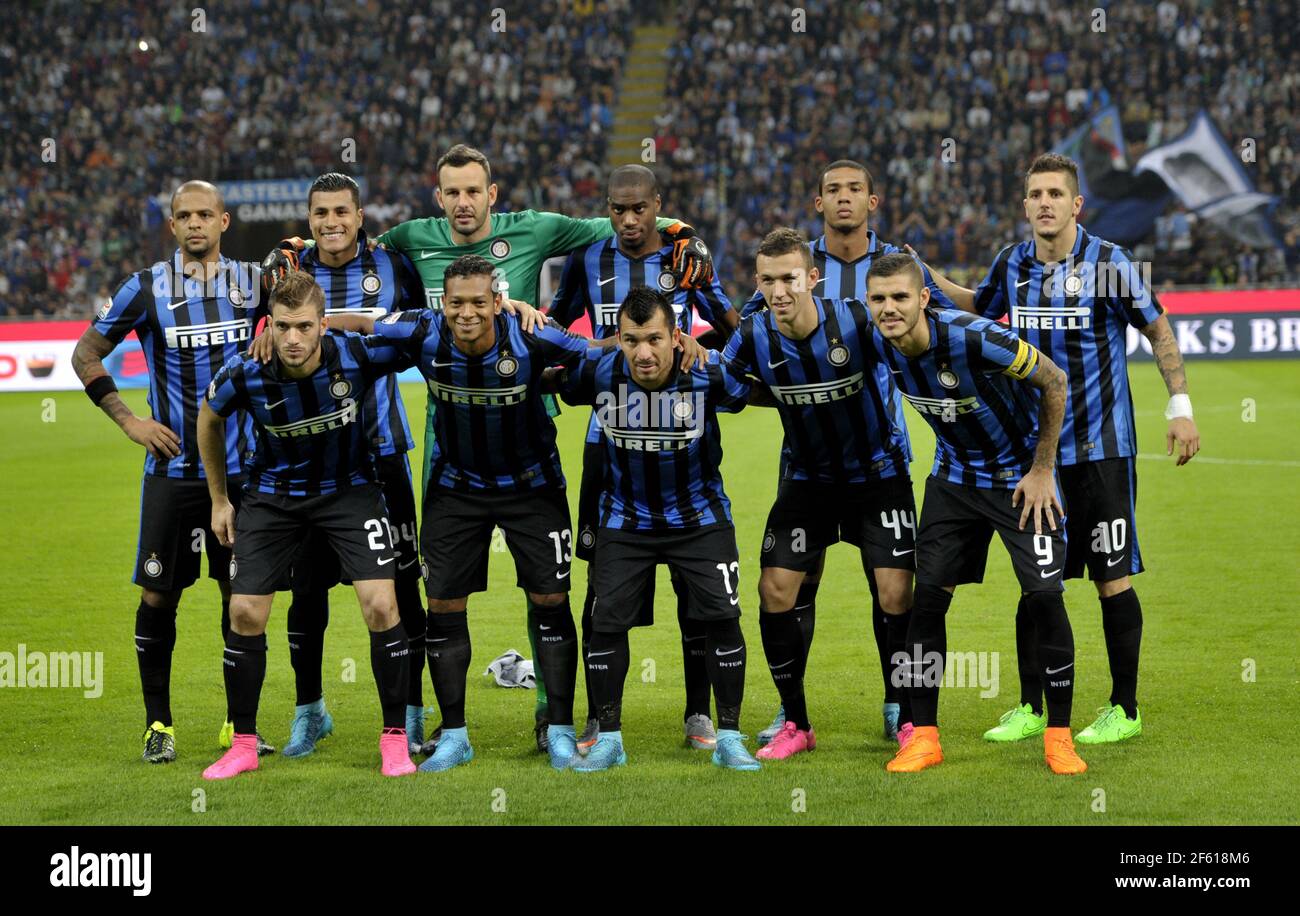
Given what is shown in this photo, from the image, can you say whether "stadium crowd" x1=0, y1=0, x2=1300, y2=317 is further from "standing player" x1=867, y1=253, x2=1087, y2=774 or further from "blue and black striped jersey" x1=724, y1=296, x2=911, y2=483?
"standing player" x1=867, y1=253, x2=1087, y2=774

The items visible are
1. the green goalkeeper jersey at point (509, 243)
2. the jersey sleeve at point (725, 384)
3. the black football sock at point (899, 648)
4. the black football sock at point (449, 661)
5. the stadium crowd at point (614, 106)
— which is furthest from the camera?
the stadium crowd at point (614, 106)

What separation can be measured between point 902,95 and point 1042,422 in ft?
78.2

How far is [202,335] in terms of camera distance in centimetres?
606

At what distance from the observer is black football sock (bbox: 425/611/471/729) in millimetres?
5691

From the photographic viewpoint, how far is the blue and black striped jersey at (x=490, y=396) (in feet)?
18.4

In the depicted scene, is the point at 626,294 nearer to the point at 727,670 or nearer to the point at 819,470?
the point at 819,470

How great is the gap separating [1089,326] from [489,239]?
2.52 metres

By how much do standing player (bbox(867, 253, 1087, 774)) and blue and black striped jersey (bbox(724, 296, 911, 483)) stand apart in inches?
5.2

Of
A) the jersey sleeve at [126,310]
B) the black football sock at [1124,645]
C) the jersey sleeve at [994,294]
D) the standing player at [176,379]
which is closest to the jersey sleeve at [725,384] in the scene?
the jersey sleeve at [994,294]

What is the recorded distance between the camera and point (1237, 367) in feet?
68.2

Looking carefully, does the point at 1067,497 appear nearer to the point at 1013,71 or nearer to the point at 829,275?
the point at 829,275

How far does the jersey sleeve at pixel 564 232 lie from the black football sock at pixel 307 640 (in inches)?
70.2

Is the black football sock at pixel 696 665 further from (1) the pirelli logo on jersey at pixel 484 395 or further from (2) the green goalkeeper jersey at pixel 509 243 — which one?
(2) the green goalkeeper jersey at pixel 509 243
